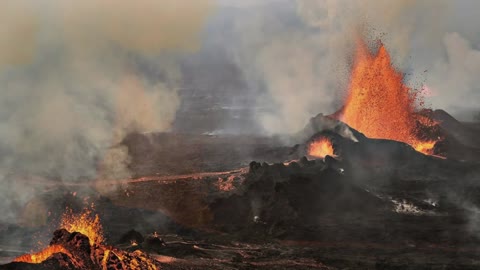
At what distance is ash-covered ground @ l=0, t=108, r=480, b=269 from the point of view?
28.0 meters

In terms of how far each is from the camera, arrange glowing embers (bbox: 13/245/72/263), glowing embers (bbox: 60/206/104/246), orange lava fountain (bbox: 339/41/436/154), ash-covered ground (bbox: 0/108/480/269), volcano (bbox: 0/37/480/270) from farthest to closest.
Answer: orange lava fountain (bbox: 339/41/436/154) → glowing embers (bbox: 60/206/104/246) → ash-covered ground (bbox: 0/108/480/269) → volcano (bbox: 0/37/480/270) → glowing embers (bbox: 13/245/72/263)

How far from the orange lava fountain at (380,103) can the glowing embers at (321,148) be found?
1039 centimetres

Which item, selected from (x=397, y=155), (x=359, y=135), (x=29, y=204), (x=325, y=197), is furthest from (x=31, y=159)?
(x=397, y=155)

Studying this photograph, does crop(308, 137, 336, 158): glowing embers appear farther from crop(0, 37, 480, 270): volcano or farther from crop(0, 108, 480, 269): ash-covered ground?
crop(0, 108, 480, 269): ash-covered ground

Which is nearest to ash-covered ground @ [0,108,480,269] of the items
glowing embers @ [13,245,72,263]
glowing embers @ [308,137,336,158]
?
glowing embers @ [13,245,72,263]

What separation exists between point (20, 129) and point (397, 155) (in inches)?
1491

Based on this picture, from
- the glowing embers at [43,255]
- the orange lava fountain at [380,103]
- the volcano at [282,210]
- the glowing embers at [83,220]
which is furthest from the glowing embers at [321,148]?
the glowing embers at [43,255]

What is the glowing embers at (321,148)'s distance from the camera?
48706mm

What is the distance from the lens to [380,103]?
60500 millimetres

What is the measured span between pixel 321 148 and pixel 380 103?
1442cm

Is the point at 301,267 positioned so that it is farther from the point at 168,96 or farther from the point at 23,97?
the point at 168,96

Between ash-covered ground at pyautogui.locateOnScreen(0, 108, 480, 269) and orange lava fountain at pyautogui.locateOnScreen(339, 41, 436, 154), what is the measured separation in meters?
6.03

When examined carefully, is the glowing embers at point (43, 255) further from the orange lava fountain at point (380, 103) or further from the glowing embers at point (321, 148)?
the orange lava fountain at point (380, 103)

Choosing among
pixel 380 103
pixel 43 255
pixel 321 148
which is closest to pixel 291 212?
pixel 321 148
